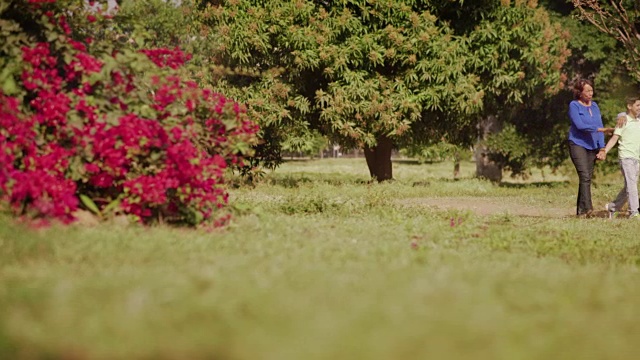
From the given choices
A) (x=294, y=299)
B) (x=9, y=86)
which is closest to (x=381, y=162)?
(x=9, y=86)

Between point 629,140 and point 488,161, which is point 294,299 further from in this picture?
point 488,161

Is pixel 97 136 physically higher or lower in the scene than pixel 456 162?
higher

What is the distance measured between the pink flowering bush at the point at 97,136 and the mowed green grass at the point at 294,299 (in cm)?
49

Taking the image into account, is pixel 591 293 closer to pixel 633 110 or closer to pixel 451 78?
pixel 633 110

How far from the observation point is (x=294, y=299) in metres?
4.57

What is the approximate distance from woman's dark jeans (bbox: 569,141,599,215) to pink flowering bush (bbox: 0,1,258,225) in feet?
21.8

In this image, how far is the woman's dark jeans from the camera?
13070mm

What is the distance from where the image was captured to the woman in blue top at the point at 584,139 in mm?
13039

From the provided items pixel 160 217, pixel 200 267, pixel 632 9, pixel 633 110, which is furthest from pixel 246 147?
pixel 632 9

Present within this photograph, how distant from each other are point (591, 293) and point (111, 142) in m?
4.94

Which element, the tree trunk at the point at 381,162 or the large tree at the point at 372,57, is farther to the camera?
the tree trunk at the point at 381,162

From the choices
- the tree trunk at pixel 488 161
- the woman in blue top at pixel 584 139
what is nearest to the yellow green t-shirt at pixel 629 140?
the woman in blue top at pixel 584 139

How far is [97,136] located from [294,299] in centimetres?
418

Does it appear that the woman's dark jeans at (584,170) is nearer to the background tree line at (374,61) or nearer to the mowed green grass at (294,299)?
the mowed green grass at (294,299)
